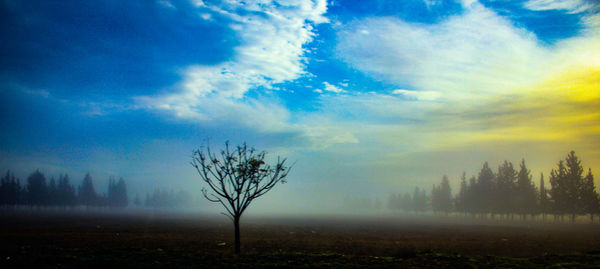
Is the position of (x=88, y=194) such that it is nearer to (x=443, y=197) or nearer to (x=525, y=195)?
(x=443, y=197)

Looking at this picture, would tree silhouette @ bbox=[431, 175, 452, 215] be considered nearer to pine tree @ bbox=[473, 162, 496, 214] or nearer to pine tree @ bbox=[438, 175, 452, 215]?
pine tree @ bbox=[438, 175, 452, 215]

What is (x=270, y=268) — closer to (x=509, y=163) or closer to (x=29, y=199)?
(x=509, y=163)

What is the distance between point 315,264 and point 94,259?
11.7 metres

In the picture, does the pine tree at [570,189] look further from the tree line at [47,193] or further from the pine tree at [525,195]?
the tree line at [47,193]

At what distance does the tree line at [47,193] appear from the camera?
12719cm

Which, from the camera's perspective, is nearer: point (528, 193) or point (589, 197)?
point (589, 197)

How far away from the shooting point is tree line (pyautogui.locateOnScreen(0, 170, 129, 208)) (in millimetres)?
127188

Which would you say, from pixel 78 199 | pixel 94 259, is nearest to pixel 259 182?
pixel 94 259

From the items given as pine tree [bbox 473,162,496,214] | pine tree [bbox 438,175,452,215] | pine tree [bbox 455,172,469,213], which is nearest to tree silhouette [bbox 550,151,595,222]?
pine tree [bbox 473,162,496,214]

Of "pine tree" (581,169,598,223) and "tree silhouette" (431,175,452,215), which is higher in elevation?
"pine tree" (581,169,598,223)

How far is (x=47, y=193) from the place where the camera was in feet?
450

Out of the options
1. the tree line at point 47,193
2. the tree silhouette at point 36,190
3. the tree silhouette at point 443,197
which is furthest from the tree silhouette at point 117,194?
the tree silhouette at point 443,197

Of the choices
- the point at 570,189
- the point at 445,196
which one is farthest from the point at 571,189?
the point at 445,196

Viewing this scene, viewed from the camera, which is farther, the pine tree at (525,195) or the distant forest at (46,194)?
the distant forest at (46,194)
